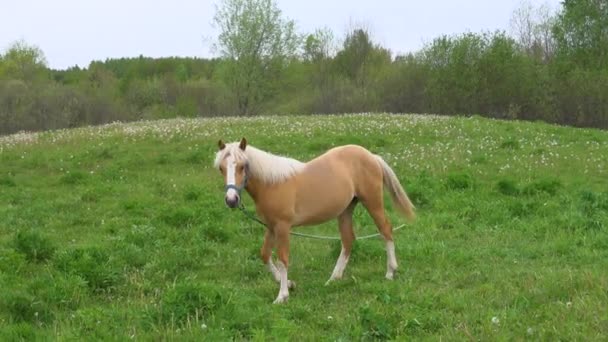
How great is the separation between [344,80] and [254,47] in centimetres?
944

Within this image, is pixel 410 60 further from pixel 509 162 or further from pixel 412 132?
pixel 509 162

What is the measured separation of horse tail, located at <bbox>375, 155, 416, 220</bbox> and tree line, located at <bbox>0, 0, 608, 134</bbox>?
36.3 meters

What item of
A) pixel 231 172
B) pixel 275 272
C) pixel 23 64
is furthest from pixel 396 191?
pixel 23 64

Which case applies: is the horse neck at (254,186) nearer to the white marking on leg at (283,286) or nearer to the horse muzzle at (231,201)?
the horse muzzle at (231,201)

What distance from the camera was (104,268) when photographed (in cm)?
867

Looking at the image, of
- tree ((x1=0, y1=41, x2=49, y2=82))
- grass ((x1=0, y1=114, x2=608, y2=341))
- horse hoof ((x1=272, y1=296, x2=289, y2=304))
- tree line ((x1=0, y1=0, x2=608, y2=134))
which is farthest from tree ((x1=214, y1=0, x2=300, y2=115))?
horse hoof ((x1=272, y1=296, x2=289, y2=304))

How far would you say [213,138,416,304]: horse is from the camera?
7.91m

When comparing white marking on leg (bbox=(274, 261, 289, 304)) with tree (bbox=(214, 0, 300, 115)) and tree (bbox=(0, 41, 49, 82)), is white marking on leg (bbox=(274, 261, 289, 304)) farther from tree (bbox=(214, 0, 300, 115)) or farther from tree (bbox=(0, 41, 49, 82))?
tree (bbox=(0, 41, 49, 82))

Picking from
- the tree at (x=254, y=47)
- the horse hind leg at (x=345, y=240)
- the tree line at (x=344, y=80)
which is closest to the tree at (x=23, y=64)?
the tree line at (x=344, y=80)

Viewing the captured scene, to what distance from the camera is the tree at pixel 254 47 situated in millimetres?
59562

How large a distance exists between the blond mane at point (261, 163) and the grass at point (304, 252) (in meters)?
1.53

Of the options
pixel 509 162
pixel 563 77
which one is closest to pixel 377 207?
pixel 509 162

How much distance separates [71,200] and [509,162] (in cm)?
1228

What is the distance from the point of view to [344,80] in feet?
200
